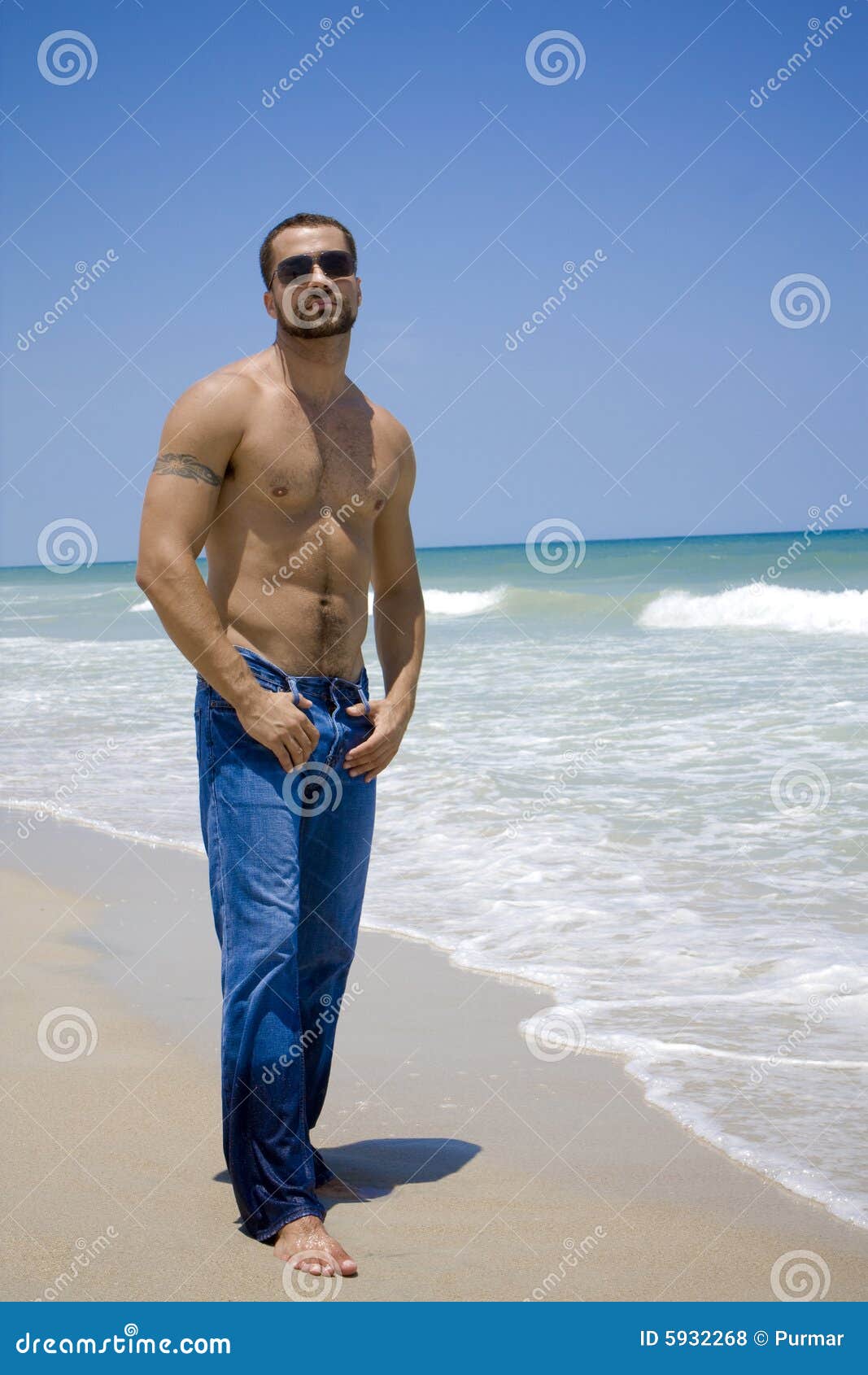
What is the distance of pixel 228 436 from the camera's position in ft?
8.91

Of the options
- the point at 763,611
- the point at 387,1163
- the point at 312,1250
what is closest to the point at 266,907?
the point at 312,1250

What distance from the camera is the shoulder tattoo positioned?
266 centimetres

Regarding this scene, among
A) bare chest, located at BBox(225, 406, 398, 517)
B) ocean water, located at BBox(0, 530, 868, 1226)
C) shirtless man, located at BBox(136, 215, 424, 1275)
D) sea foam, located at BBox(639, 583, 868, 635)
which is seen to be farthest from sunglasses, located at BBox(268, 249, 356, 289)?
sea foam, located at BBox(639, 583, 868, 635)

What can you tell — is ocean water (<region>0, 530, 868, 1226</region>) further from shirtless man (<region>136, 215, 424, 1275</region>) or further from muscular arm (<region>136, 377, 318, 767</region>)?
muscular arm (<region>136, 377, 318, 767</region>)

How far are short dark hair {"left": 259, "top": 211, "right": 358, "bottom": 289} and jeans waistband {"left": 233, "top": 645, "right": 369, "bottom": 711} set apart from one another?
0.87 m

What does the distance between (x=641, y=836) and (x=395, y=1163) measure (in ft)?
10.4

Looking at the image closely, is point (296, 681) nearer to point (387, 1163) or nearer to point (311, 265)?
point (311, 265)

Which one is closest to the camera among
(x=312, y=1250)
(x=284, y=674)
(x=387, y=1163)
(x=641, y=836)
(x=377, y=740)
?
(x=312, y=1250)

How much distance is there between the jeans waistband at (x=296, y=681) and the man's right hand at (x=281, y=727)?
1.5 inches

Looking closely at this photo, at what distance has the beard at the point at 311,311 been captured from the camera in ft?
9.26

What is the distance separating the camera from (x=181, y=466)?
2.67m

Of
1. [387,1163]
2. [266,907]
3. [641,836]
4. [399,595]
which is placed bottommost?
[387,1163]

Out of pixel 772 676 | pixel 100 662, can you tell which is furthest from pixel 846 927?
pixel 100 662

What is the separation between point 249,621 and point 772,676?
984cm
